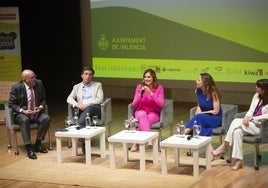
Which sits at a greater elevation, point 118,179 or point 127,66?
point 127,66

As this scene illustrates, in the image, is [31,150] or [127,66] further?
[127,66]

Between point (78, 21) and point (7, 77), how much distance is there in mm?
2350

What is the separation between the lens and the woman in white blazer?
781cm

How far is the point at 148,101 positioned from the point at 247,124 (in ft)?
5.52

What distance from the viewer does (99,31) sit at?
12.2 metres

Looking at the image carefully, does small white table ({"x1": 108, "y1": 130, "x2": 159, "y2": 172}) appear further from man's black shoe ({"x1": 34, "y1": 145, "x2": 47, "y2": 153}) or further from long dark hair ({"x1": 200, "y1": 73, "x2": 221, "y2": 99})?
man's black shoe ({"x1": 34, "y1": 145, "x2": 47, "y2": 153})

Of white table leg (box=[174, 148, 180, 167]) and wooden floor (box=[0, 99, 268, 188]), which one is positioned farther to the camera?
white table leg (box=[174, 148, 180, 167])

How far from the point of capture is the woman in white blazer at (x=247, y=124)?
7.81 metres

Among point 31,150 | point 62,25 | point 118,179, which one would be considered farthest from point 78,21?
point 118,179

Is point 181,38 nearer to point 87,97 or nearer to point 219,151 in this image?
point 87,97

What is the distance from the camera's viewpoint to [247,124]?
25.7 feet

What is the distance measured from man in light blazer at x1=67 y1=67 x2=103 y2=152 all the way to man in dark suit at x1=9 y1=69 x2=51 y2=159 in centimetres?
44

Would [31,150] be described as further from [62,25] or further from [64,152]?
[62,25]

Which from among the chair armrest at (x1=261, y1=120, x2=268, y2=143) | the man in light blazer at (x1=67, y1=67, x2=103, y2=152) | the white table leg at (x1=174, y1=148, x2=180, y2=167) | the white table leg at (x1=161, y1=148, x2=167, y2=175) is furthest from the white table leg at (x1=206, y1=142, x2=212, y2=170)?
the man in light blazer at (x1=67, y1=67, x2=103, y2=152)
